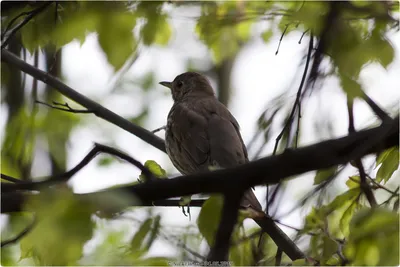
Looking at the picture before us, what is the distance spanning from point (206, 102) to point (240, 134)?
0.54 meters

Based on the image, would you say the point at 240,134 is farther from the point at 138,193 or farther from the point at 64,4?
the point at 138,193

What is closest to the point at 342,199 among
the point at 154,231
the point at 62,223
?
the point at 154,231

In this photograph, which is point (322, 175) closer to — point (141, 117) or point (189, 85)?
point (189, 85)

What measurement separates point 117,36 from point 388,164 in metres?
1.46

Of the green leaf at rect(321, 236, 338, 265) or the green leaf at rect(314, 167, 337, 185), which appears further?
the green leaf at rect(314, 167, 337, 185)

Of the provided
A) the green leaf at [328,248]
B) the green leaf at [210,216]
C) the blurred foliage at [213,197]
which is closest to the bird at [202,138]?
the blurred foliage at [213,197]

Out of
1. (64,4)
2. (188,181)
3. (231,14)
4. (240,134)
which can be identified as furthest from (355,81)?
(240,134)

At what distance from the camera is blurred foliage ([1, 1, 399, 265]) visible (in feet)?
6.02

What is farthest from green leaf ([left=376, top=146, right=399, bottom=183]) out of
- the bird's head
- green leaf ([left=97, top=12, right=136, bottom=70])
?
the bird's head

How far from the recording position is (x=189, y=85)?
630 cm

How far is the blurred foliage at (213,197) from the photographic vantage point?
1836mm

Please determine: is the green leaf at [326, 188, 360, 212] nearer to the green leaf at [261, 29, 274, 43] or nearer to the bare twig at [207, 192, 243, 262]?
the bare twig at [207, 192, 243, 262]

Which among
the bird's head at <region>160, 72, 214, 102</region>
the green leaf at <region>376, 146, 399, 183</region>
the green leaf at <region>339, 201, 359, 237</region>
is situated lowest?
the green leaf at <region>339, 201, 359, 237</region>

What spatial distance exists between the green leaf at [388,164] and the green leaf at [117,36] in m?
1.37
